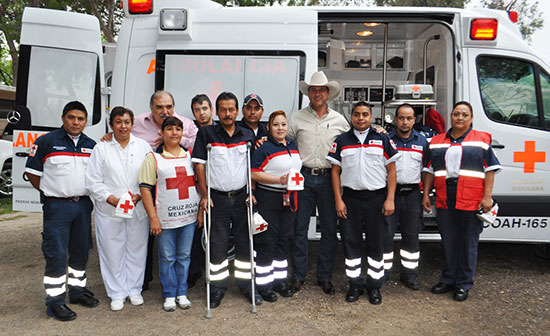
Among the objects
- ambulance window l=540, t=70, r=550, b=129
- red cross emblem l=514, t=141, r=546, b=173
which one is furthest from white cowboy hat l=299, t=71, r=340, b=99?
ambulance window l=540, t=70, r=550, b=129

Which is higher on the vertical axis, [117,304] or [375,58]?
[375,58]

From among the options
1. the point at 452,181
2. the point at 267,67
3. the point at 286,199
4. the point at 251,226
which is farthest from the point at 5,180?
the point at 452,181

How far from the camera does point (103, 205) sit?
130 inches

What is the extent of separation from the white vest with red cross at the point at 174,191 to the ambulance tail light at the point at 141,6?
1.78m

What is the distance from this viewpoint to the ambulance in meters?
4.01

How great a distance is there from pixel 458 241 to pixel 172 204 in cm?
255

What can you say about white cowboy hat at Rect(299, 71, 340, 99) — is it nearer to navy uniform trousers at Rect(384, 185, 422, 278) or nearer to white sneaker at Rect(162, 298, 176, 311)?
Answer: navy uniform trousers at Rect(384, 185, 422, 278)

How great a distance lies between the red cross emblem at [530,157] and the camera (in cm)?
400

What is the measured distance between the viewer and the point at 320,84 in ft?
11.8

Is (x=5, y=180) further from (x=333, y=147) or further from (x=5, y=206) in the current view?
(x=333, y=147)

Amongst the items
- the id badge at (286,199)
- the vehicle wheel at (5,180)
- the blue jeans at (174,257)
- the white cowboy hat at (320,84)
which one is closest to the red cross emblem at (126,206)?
the blue jeans at (174,257)

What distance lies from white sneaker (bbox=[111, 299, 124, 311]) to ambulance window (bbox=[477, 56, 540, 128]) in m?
3.82

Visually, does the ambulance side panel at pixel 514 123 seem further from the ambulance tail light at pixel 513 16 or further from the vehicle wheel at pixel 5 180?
the vehicle wheel at pixel 5 180

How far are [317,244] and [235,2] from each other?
8.94 meters
